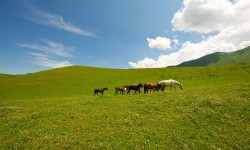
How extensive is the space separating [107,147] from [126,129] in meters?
2.73

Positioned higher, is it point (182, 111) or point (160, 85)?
point (160, 85)

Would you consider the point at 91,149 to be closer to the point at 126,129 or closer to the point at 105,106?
the point at 126,129

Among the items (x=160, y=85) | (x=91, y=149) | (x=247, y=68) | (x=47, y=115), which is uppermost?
(x=247, y=68)

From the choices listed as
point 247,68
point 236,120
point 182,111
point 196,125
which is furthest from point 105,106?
A: point 247,68

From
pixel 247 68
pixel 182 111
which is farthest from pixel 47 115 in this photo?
pixel 247 68

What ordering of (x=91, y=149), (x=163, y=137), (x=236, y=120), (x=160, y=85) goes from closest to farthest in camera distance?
(x=91, y=149), (x=163, y=137), (x=236, y=120), (x=160, y=85)

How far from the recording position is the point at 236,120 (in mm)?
16516

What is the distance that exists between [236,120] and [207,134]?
13.3ft

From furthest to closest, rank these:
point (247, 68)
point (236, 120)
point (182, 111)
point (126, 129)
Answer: point (247, 68) → point (182, 111) → point (236, 120) → point (126, 129)

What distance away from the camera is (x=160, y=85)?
33.6 m

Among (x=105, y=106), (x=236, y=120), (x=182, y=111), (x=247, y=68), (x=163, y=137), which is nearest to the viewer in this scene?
(x=163, y=137)

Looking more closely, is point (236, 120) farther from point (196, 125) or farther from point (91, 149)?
point (91, 149)

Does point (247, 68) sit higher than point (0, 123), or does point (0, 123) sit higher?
point (247, 68)

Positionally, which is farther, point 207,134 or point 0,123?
point 0,123
